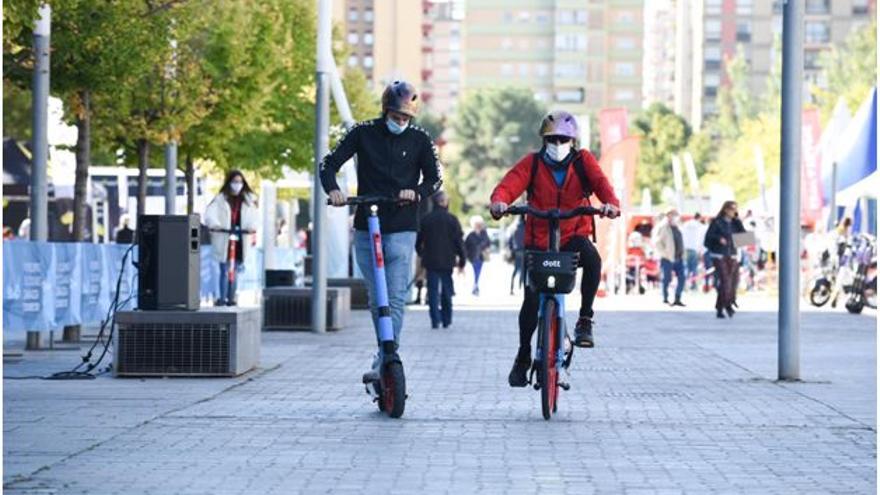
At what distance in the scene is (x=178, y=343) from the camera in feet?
57.9

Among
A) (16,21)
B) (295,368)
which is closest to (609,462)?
(16,21)

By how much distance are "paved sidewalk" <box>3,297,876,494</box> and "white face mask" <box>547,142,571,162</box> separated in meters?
1.51

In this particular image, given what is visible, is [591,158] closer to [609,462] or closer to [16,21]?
[609,462]

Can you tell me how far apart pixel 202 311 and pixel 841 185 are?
27031 millimetres

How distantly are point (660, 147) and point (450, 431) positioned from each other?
517 ft

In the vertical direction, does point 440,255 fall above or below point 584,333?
above

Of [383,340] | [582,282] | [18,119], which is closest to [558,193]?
[582,282]

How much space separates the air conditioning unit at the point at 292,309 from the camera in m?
28.0

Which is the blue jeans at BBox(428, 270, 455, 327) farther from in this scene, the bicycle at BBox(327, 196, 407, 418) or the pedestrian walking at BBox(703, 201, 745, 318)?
the bicycle at BBox(327, 196, 407, 418)

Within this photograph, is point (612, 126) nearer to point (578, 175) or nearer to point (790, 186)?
point (790, 186)

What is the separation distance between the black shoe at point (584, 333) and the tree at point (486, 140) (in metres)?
172

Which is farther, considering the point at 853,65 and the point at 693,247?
the point at 853,65

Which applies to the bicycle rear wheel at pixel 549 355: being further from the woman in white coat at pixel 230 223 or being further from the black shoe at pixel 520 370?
the woman in white coat at pixel 230 223

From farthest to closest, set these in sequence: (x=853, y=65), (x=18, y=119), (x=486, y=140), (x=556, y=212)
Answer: (x=486, y=140) → (x=853, y=65) → (x=18, y=119) → (x=556, y=212)
